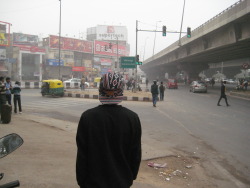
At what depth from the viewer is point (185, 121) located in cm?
1083

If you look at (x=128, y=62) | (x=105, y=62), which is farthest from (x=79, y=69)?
(x=128, y=62)

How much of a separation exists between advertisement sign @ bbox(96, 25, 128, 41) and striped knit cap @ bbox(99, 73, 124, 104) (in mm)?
92259

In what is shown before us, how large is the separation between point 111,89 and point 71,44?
2424 inches

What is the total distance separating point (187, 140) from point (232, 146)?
49.8 inches

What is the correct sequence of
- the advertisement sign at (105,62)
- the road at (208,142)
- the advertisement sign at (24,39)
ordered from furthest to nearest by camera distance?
the advertisement sign at (105,62), the advertisement sign at (24,39), the road at (208,142)

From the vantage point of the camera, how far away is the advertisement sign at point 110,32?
91562 millimetres

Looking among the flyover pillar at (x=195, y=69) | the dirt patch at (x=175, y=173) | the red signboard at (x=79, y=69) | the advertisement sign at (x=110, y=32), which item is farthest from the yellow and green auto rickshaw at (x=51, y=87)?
the advertisement sign at (x=110, y=32)

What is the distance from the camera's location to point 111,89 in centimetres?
222

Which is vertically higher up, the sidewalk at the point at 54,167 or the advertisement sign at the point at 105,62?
the advertisement sign at the point at 105,62

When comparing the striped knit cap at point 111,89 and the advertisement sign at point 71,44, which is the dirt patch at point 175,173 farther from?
the advertisement sign at point 71,44

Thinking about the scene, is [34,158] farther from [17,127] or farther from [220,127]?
[220,127]

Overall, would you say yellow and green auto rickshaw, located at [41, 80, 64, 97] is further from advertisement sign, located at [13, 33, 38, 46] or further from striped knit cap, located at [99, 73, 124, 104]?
advertisement sign, located at [13, 33, 38, 46]

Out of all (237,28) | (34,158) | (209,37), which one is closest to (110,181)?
(34,158)

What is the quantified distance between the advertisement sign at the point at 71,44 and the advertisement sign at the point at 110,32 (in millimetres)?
25921
